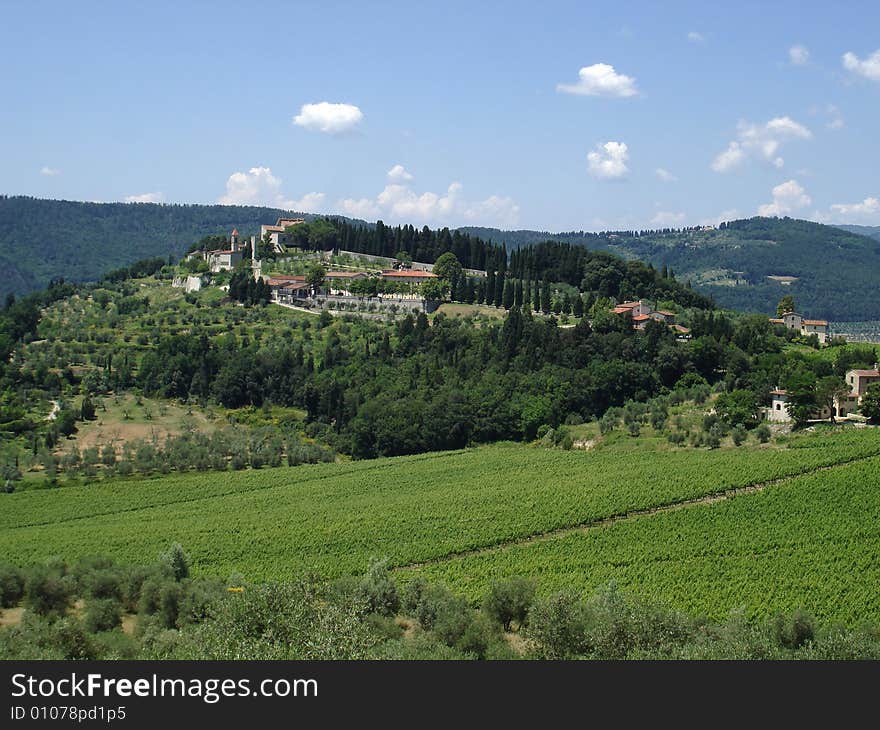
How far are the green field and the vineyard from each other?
81 mm

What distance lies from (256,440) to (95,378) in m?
20.1

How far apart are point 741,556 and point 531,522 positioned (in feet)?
26.6

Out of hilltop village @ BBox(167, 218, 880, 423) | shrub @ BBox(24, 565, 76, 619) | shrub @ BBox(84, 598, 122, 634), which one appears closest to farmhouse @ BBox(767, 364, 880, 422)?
hilltop village @ BBox(167, 218, 880, 423)

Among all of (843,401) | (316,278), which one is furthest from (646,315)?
(316,278)

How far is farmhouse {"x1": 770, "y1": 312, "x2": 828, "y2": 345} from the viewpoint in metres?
75.4

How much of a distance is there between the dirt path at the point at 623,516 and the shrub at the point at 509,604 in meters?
7.37

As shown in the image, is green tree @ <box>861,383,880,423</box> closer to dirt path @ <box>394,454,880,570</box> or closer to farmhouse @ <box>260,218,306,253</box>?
dirt path @ <box>394,454,880,570</box>

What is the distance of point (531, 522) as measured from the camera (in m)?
36.2

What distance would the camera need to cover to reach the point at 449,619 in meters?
23.2

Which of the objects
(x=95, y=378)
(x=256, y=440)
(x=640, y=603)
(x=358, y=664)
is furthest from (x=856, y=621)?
(x=95, y=378)

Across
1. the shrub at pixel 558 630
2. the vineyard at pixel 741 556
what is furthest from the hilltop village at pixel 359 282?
the shrub at pixel 558 630

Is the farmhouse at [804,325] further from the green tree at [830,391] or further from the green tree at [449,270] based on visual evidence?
the green tree at [449,270]

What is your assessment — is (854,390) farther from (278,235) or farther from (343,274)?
(278,235)

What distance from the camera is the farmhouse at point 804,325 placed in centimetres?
7544
